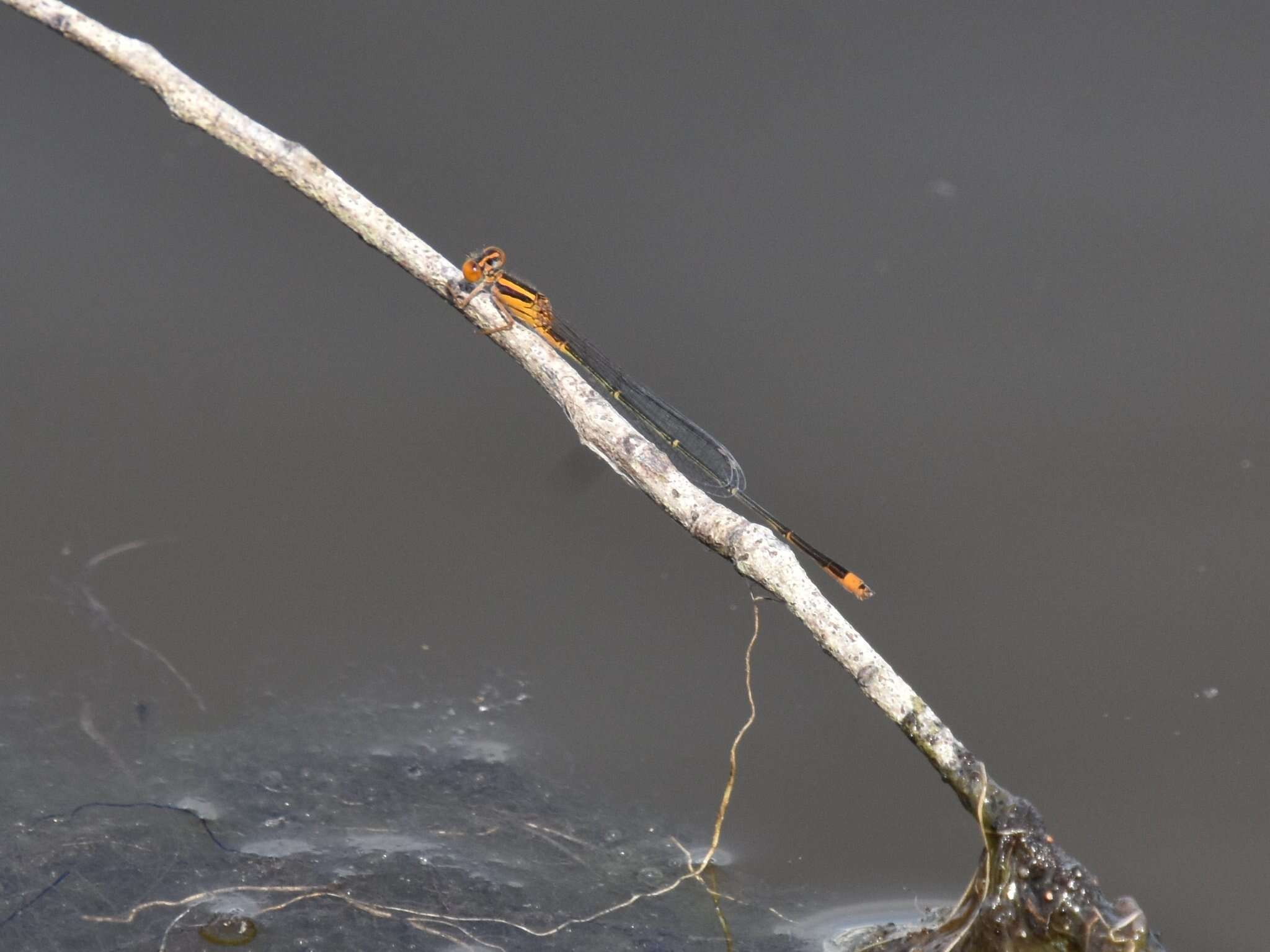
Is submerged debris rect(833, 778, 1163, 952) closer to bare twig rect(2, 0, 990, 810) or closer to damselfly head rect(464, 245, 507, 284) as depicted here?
bare twig rect(2, 0, 990, 810)

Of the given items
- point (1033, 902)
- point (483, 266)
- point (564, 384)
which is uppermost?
point (483, 266)

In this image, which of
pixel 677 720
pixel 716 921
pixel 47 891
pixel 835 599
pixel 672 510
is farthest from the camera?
pixel 835 599

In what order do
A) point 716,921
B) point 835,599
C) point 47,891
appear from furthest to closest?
1. point 835,599
2. point 716,921
3. point 47,891

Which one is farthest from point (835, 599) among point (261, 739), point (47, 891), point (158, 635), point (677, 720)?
point (47, 891)

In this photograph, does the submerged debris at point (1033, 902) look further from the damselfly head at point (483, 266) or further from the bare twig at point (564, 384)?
the damselfly head at point (483, 266)

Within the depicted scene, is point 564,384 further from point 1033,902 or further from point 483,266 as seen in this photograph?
point 1033,902

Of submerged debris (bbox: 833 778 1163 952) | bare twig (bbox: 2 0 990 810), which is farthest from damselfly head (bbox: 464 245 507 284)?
submerged debris (bbox: 833 778 1163 952)

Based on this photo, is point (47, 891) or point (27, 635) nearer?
point (47, 891)

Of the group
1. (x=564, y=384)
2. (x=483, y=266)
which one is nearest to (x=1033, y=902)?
(x=564, y=384)

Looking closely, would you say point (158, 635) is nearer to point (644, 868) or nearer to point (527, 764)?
point (527, 764)
